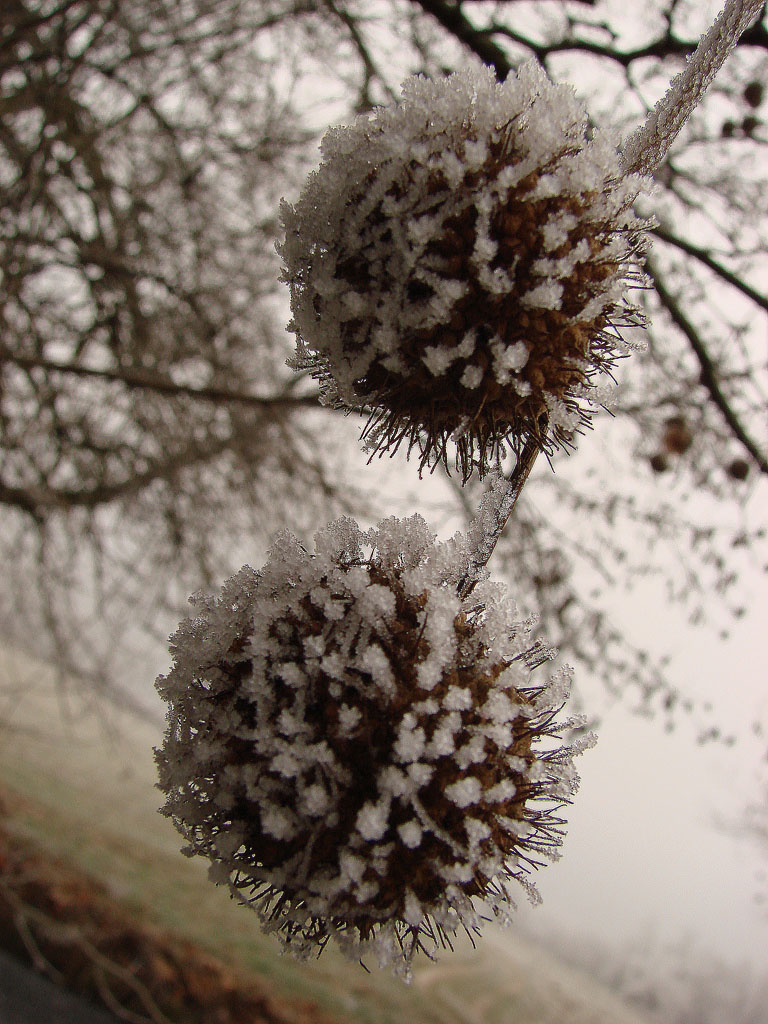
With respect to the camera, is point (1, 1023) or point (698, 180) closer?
point (698, 180)

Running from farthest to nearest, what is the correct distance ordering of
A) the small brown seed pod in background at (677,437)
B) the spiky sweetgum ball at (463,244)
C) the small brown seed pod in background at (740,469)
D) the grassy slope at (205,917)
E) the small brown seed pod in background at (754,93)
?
1. the grassy slope at (205,917)
2. the small brown seed pod in background at (677,437)
3. the small brown seed pod in background at (740,469)
4. the small brown seed pod in background at (754,93)
5. the spiky sweetgum ball at (463,244)

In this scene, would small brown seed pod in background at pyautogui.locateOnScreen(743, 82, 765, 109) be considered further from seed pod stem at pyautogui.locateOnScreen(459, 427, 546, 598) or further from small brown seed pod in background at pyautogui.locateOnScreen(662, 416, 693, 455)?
seed pod stem at pyautogui.locateOnScreen(459, 427, 546, 598)

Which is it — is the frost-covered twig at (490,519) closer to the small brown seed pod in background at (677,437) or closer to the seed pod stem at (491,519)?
the seed pod stem at (491,519)

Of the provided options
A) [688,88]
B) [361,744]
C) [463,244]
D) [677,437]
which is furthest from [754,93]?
[361,744]

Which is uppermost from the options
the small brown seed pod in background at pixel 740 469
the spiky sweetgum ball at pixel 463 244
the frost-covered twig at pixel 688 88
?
the small brown seed pod in background at pixel 740 469

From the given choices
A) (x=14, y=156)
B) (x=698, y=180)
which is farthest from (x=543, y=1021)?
(x=14, y=156)

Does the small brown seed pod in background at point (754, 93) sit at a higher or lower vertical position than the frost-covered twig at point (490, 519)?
higher

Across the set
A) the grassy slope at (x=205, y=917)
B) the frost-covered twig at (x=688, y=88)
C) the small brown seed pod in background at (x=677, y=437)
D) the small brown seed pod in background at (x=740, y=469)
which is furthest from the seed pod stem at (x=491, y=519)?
the grassy slope at (x=205, y=917)

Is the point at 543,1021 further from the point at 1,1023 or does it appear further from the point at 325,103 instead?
the point at 325,103
